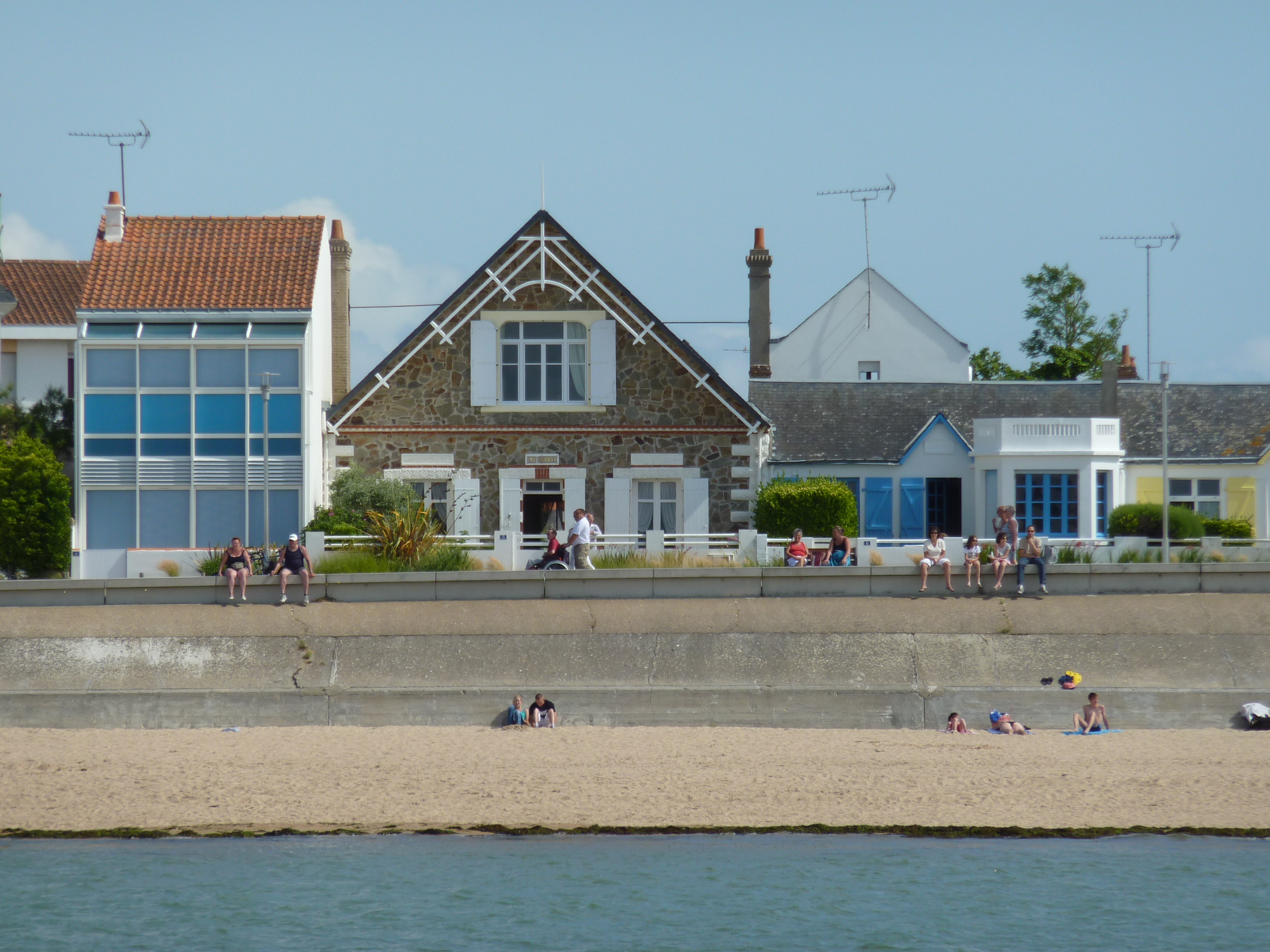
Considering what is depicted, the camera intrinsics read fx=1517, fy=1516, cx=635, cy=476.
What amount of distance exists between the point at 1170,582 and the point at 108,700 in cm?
1548

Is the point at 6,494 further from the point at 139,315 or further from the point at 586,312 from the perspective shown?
the point at 586,312

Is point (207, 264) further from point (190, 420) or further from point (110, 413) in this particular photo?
point (110, 413)

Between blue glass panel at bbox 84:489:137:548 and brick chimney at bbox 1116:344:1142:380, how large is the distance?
2361 centimetres

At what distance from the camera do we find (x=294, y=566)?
22.7 metres

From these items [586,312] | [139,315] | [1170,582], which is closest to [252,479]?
[139,315]

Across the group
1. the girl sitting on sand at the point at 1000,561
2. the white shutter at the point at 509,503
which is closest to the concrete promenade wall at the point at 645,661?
the girl sitting on sand at the point at 1000,561

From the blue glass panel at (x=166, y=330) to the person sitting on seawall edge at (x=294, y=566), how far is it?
267 inches

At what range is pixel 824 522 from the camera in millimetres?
27438

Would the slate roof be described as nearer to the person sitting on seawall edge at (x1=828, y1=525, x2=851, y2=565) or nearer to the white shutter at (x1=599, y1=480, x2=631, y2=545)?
the white shutter at (x1=599, y1=480, x2=631, y2=545)

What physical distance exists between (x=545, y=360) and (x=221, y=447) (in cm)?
619

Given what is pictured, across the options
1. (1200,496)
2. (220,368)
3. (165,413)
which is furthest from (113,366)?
(1200,496)

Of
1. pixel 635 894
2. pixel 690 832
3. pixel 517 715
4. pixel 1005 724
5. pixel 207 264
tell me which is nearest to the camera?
pixel 635 894

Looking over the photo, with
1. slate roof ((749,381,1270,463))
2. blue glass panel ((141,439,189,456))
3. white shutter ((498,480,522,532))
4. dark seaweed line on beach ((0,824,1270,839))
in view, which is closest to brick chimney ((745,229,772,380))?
slate roof ((749,381,1270,463))

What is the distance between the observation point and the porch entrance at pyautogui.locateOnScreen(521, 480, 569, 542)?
28625 millimetres
